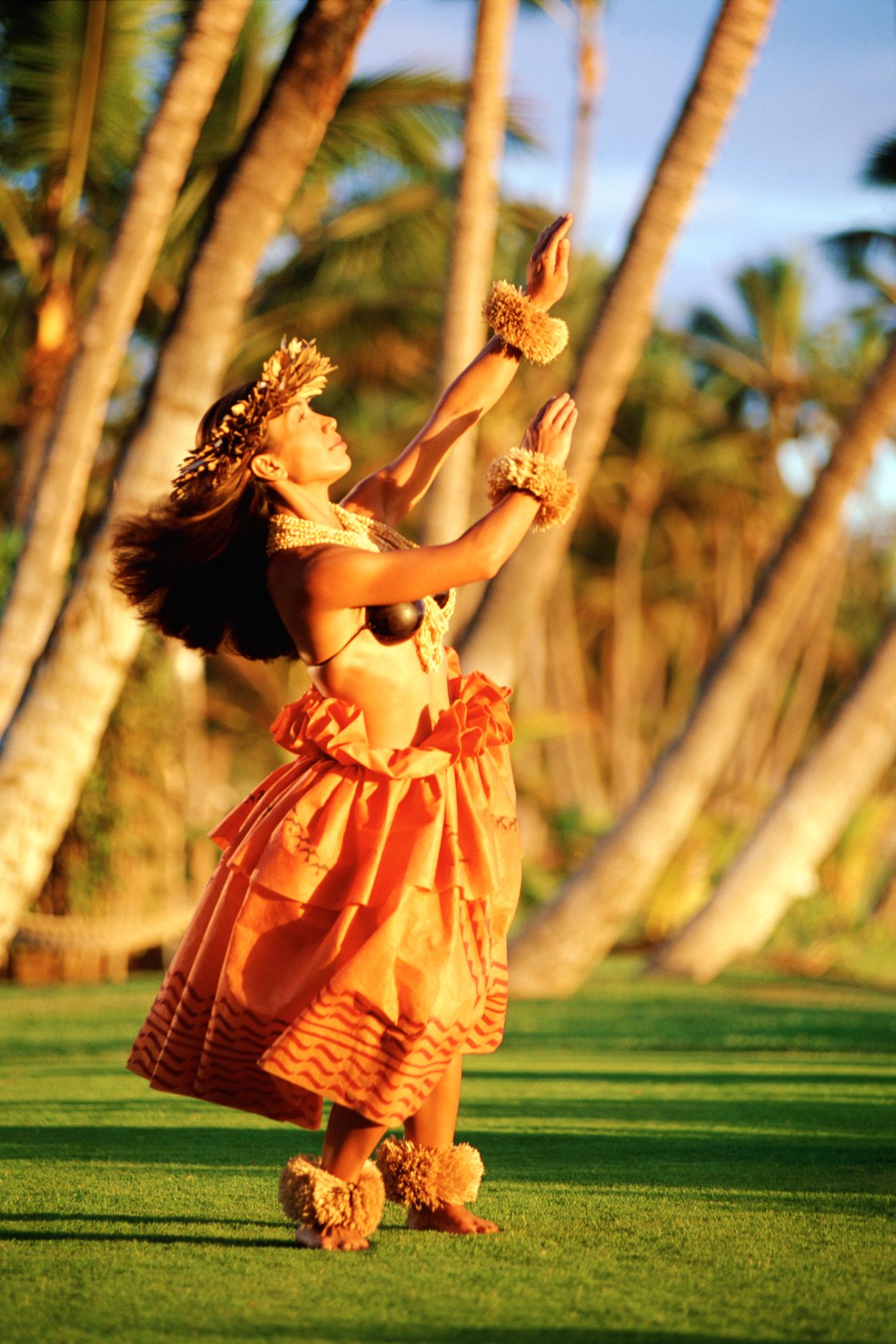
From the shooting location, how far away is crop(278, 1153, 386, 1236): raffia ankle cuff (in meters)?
3.40

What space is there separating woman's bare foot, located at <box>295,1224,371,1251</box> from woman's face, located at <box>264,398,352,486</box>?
65.4 inches

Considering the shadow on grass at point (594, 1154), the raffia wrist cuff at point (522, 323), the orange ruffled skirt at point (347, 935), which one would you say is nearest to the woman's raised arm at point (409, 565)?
the orange ruffled skirt at point (347, 935)

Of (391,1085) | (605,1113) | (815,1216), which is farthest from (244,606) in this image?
(605,1113)

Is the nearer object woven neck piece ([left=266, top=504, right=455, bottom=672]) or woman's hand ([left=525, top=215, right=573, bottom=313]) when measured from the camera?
woven neck piece ([left=266, top=504, right=455, bottom=672])

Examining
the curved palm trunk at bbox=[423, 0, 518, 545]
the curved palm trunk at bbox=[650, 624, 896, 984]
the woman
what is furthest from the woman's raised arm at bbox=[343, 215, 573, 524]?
the curved palm trunk at bbox=[650, 624, 896, 984]

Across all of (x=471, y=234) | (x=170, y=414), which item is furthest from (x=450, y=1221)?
(x=471, y=234)

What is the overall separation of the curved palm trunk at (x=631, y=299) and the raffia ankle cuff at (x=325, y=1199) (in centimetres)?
534

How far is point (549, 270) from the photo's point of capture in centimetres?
411

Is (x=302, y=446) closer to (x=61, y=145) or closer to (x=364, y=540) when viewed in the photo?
(x=364, y=540)

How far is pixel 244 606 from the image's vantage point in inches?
152

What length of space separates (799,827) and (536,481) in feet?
25.2

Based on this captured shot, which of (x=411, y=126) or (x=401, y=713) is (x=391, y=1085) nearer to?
(x=401, y=713)

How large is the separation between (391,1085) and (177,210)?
12174mm

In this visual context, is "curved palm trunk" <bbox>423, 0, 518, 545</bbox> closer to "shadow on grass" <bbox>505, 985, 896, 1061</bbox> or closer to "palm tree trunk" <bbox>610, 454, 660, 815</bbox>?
"shadow on grass" <bbox>505, 985, 896, 1061</bbox>
